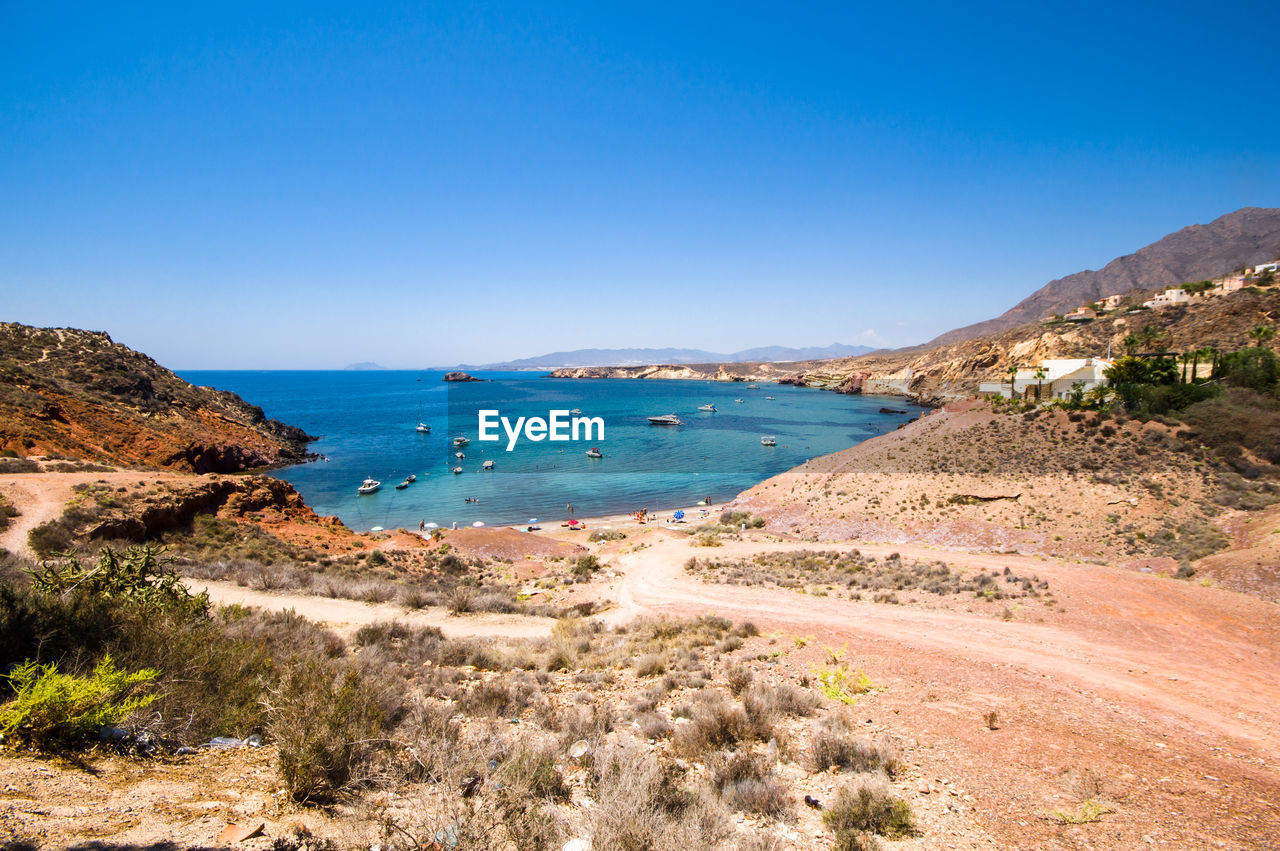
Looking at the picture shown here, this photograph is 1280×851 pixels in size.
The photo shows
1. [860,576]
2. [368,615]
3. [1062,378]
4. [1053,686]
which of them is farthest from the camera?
[1062,378]

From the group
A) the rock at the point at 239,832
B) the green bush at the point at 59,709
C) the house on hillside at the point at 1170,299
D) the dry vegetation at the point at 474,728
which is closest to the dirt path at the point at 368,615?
the dry vegetation at the point at 474,728

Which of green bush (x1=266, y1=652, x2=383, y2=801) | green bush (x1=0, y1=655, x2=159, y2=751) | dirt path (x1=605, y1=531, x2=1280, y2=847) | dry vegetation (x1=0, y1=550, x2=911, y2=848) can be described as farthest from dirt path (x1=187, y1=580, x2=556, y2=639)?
green bush (x1=0, y1=655, x2=159, y2=751)

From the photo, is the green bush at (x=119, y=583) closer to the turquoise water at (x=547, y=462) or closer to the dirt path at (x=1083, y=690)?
the dirt path at (x=1083, y=690)

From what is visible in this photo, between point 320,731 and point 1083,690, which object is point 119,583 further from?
point 1083,690

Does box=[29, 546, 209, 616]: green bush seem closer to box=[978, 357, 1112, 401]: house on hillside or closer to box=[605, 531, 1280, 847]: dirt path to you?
box=[605, 531, 1280, 847]: dirt path

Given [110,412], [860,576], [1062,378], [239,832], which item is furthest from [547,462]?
[239,832]

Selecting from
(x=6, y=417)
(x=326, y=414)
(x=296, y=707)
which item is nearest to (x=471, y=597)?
(x=296, y=707)
